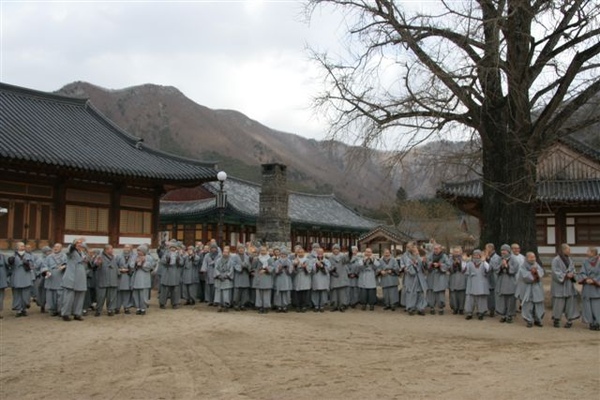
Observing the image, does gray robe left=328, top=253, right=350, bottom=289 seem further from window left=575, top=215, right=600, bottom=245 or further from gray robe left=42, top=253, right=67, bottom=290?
window left=575, top=215, right=600, bottom=245

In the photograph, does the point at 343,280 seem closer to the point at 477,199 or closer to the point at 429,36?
the point at 429,36

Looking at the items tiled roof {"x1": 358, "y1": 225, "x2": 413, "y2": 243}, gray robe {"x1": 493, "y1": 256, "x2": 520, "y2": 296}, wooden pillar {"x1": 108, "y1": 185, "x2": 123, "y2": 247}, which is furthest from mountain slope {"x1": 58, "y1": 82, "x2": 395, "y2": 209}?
gray robe {"x1": 493, "y1": 256, "x2": 520, "y2": 296}

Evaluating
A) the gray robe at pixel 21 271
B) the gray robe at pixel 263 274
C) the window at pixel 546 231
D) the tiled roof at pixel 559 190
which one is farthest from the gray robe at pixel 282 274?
the window at pixel 546 231

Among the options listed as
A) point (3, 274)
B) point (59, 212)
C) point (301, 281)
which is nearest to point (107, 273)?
point (3, 274)

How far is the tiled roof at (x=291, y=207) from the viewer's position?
3403 cm

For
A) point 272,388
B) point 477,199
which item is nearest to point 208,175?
point 477,199

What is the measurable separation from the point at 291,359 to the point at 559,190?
20.6m

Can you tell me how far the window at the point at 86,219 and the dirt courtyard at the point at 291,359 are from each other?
7.34 metres

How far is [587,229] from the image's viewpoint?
25.4 m

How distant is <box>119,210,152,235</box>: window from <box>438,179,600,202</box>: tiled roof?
12.2 meters

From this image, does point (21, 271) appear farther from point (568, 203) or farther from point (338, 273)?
point (568, 203)

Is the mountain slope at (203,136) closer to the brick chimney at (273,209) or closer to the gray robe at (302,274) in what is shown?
the brick chimney at (273,209)

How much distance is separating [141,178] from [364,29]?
32.9 ft

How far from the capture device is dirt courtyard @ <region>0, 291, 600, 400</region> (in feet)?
21.9
